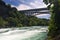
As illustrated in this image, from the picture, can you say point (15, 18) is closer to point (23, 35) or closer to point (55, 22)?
point (23, 35)

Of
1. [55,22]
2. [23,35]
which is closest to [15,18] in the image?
[23,35]

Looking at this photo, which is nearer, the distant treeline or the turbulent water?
the turbulent water

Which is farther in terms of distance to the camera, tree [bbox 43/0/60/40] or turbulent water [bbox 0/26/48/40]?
turbulent water [bbox 0/26/48/40]

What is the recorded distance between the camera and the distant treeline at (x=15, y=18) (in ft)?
260

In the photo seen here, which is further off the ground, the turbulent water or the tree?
the tree

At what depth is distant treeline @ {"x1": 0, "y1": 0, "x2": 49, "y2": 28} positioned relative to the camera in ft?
260

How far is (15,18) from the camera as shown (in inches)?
3302

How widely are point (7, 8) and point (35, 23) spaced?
490 inches

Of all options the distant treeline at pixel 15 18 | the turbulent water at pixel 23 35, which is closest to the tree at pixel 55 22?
the turbulent water at pixel 23 35

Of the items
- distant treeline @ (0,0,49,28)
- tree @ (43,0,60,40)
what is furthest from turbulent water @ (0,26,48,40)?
distant treeline @ (0,0,49,28)

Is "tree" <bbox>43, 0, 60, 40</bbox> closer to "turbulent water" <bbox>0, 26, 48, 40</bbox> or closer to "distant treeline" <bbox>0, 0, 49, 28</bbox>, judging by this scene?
"turbulent water" <bbox>0, 26, 48, 40</bbox>

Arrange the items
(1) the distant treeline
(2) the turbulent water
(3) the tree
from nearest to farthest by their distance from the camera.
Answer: (3) the tree → (2) the turbulent water → (1) the distant treeline

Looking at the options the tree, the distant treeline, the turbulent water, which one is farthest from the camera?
the distant treeline

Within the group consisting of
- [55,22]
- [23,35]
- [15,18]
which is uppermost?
[55,22]
